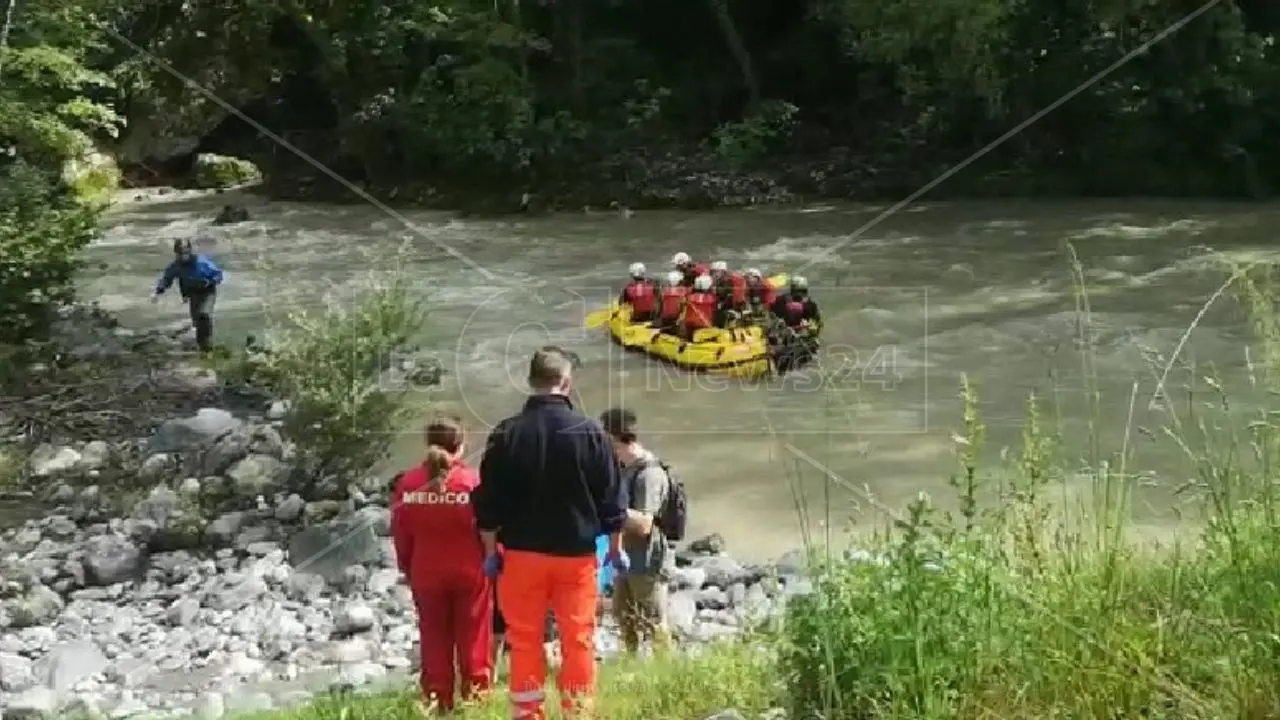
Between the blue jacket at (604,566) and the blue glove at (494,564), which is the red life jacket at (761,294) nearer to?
the blue jacket at (604,566)

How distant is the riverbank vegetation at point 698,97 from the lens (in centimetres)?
2055

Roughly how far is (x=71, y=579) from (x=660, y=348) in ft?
17.0

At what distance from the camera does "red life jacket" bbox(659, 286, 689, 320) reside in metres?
11.3

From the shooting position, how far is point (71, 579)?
7.32 meters

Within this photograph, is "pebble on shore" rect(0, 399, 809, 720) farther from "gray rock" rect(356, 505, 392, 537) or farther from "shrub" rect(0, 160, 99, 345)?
"shrub" rect(0, 160, 99, 345)

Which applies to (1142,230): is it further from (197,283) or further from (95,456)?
(95,456)

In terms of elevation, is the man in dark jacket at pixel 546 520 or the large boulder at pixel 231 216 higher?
the large boulder at pixel 231 216

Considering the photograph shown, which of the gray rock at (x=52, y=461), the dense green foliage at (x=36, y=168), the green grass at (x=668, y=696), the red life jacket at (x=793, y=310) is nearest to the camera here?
the green grass at (x=668, y=696)

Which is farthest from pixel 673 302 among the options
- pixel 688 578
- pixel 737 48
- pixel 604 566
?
pixel 737 48

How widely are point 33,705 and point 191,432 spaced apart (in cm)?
382

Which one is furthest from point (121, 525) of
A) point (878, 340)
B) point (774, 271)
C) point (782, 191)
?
point (782, 191)

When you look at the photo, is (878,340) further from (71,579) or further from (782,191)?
(782,191)

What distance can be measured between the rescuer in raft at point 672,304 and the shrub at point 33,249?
4.88 meters

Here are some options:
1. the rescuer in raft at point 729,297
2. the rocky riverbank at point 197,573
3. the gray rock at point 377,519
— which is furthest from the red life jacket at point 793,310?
the gray rock at point 377,519
